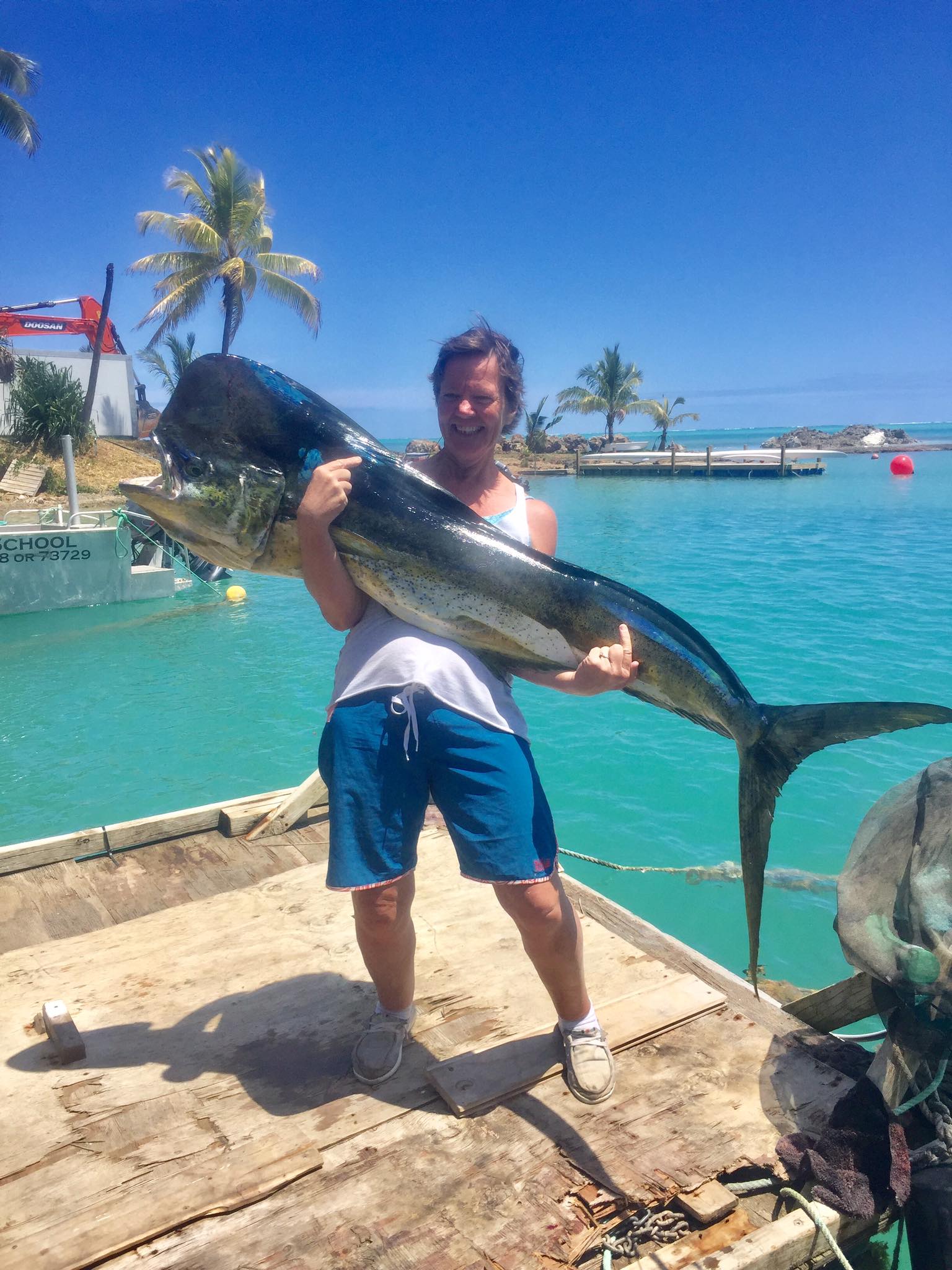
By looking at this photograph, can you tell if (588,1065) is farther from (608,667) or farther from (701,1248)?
(608,667)

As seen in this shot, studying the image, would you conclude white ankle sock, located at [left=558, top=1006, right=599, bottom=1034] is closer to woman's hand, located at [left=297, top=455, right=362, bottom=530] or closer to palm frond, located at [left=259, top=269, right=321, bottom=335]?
woman's hand, located at [left=297, top=455, right=362, bottom=530]

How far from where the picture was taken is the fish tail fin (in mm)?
2252

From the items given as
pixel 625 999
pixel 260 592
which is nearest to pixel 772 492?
pixel 260 592

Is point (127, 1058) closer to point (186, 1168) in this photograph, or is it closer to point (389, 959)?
point (186, 1168)

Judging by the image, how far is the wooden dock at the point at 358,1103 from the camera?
2102 millimetres

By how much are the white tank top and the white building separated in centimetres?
3301

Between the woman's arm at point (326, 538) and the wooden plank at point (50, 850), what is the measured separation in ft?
9.23

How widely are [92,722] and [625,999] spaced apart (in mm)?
10167

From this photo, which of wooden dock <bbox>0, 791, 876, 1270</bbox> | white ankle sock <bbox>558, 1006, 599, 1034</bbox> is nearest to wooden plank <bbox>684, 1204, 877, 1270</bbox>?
wooden dock <bbox>0, 791, 876, 1270</bbox>

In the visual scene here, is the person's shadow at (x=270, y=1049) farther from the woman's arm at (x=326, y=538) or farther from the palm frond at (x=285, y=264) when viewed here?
the palm frond at (x=285, y=264)

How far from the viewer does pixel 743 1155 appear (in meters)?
2.39

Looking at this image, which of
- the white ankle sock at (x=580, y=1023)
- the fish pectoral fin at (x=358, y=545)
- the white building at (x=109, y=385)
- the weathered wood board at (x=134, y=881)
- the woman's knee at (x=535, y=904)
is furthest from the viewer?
the white building at (x=109, y=385)

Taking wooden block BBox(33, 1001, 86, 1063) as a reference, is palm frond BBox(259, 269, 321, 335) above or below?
above

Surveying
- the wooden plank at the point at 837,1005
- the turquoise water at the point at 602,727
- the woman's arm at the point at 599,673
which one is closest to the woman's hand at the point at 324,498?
the woman's arm at the point at 599,673
